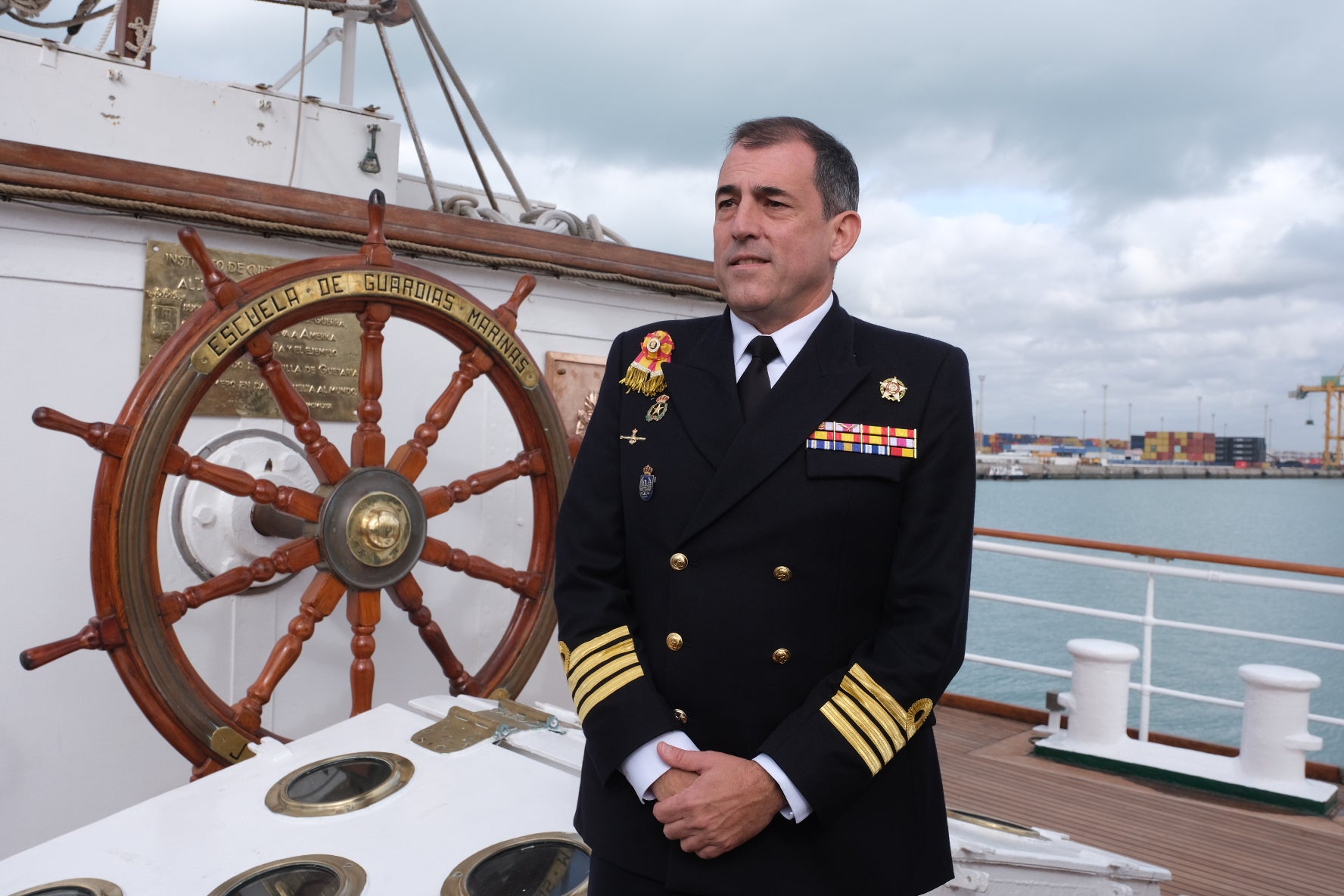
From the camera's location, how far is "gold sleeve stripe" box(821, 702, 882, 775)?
3.09 ft

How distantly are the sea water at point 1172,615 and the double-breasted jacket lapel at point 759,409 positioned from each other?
402 cm

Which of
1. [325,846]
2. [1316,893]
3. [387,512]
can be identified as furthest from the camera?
[1316,893]

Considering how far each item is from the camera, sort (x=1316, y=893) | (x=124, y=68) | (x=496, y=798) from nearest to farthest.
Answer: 1. (x=496, y=798)
2. (x=1316, y=893)
3. (x=124, y=68)

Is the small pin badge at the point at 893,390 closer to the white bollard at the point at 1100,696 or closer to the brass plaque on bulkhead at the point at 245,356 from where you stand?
the brass plaque on bulkhead at the point at 245,356

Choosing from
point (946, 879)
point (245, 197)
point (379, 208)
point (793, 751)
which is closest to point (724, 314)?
point (793, 751)

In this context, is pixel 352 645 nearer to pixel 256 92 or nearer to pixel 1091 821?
pixel 256 92

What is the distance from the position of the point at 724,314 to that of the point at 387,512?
3.17 ft

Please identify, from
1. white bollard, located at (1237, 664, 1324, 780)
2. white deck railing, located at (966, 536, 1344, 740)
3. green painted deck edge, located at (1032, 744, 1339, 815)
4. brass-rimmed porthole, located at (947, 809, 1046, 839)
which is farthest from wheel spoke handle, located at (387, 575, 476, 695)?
white bollard, located at (1237, 664, 1324, 780)

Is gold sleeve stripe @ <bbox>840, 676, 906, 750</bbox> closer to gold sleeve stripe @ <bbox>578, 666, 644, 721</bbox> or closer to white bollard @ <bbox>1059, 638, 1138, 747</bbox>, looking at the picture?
gold sleeve stripe @ <bbox>578, 666, 644, 721</bbox>

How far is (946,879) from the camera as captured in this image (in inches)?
41.1

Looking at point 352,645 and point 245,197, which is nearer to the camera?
point 352,645

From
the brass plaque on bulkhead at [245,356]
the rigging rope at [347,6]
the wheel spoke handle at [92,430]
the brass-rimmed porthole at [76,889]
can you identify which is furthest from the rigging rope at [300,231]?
the brass-rimmed porthole at [76,889]

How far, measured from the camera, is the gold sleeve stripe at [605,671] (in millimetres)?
1023

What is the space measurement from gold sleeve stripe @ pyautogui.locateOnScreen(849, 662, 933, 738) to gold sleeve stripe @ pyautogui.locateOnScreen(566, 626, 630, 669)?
0.76 ft
